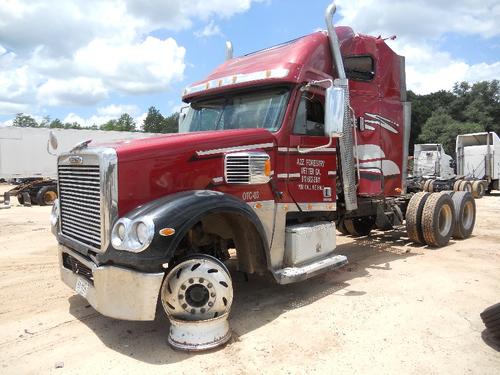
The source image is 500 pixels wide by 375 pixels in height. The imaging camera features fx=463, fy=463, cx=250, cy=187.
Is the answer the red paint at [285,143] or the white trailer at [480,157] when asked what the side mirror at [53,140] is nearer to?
the red paint at [285,143]

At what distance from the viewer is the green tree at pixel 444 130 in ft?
152

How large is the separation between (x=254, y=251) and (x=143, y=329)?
135cm

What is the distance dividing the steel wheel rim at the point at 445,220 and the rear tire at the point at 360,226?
1.26 m

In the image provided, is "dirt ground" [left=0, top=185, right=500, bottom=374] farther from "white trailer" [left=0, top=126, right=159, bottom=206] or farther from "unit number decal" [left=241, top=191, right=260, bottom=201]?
"white trailer" [left=0, top=126, right=159, bottom=206]

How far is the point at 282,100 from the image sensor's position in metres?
5.31

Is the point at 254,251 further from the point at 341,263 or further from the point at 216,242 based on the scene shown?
the point at 341,263

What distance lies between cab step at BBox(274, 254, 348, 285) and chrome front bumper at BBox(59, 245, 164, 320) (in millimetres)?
1582

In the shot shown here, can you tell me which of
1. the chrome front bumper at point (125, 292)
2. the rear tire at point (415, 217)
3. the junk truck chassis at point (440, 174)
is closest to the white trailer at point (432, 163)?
the junk truck chassis at point (440, 174)

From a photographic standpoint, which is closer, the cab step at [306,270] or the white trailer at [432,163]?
the cab step at [306,270]

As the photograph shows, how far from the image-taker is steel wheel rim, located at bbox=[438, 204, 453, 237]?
868 cm

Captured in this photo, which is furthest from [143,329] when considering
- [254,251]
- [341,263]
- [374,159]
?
[374,159]

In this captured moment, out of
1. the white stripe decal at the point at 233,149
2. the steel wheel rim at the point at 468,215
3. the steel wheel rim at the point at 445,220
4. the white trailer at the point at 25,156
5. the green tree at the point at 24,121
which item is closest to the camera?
the white stripe decal at the point at 233,149

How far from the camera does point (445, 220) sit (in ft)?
29.1

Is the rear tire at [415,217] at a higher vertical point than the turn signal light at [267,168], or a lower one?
lower
